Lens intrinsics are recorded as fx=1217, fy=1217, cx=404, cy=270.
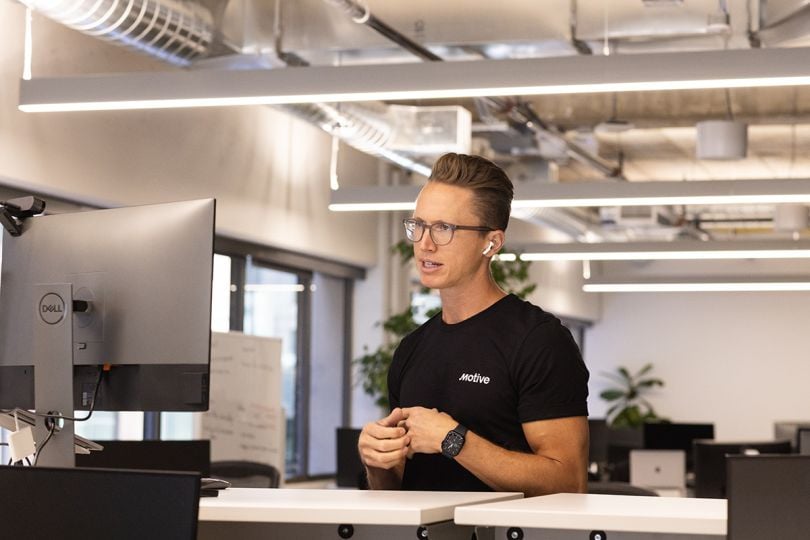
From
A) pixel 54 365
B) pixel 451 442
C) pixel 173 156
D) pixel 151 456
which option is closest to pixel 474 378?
pixel 451 442

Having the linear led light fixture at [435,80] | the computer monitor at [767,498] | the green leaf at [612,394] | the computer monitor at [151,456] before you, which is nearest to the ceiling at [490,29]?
the linear led light fixture at [435,80]

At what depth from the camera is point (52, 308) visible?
238cm

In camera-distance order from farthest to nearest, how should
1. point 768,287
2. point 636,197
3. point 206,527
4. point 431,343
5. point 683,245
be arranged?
point 768,287
point 683,245
point 636,197
point 431,343
point 206,527

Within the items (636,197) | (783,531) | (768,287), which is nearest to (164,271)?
(783,531)

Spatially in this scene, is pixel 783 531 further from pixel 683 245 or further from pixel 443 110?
pixel 683 245

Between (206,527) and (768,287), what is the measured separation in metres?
7.73

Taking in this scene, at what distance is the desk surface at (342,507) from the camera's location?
1847 mm

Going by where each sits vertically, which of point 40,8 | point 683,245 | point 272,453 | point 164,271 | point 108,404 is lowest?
point 272,453

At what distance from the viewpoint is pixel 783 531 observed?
5.83 feet

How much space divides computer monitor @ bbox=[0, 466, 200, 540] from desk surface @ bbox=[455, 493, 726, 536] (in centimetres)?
44

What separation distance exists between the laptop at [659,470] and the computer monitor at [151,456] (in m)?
5.79

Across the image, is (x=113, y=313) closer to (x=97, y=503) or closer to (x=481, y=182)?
(x=97, y=503)

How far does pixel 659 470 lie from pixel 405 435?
7.03m

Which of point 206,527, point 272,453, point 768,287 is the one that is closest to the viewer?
point 206,527
